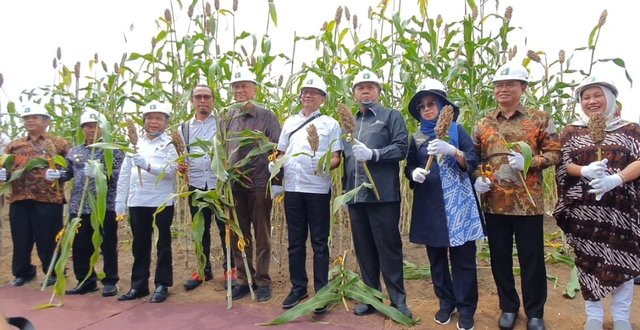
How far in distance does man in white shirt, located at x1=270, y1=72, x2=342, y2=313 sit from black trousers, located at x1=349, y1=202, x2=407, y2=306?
0.96 feet

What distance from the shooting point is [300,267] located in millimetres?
3693

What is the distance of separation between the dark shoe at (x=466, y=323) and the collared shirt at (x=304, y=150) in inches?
53.3

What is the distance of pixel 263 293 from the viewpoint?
12.6ft

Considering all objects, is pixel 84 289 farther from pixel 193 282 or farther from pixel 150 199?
pixel 150 199

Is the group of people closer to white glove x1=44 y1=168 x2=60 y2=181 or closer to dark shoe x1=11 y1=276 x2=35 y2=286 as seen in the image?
white glove x1=44 y1=168 x2=60 y2=181

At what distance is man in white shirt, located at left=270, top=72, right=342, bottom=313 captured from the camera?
140 inches

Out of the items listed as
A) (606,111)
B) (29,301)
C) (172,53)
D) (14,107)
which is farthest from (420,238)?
(14,107)

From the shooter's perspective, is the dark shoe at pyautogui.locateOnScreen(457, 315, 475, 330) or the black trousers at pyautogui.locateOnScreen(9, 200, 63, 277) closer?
the dark shoe at pyautogui.locateOnScreen(457, 315, 475, 330)

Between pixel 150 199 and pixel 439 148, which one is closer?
pixel 439 148

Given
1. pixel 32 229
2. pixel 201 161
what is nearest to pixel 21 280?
pixel 32 229

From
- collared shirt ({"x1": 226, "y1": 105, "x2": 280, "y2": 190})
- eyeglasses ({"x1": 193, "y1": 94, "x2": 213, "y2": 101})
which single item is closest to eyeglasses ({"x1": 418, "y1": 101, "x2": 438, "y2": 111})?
collared shirt ({"x1": 226, "y1": 105, "x2": 280, "y2": 190})

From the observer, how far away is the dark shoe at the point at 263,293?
150 inches

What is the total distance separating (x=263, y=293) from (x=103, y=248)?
1.64 m

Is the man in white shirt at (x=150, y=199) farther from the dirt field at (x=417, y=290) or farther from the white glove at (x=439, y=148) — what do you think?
the white glove at (x=439, y=148)
